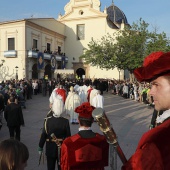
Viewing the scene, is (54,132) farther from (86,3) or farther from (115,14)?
(115,14)

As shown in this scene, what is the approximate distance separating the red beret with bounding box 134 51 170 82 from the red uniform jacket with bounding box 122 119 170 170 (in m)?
0.36

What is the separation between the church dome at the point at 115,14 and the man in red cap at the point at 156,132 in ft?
188

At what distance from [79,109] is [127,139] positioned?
18.3 feet

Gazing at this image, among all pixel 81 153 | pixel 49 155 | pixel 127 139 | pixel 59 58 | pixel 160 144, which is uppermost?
pixel 59 58

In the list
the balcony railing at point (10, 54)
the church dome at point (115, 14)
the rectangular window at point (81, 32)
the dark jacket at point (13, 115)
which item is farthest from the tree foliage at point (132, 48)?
the church dome at point (115, 14)

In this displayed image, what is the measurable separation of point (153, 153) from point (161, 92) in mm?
453

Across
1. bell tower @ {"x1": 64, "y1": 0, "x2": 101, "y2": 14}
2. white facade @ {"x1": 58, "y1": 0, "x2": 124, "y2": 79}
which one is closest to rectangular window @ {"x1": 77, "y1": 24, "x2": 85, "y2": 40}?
white facade @ {"x1": 58, "y1": 0, "x2": 124, "y2": 79}

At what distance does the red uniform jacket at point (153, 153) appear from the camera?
1.36 metres

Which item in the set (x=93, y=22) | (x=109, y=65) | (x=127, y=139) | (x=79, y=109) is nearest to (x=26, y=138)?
(x=127, y=139)

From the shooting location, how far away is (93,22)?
41438mm

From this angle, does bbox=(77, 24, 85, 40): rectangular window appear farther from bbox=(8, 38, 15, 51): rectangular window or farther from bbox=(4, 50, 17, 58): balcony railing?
bbox=(4, 50, 17, 58): balcony railing

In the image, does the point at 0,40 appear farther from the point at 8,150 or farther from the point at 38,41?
the point at 8,150

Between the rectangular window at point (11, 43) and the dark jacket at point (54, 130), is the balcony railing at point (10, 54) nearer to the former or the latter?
the rectangular window at point (11, 43)

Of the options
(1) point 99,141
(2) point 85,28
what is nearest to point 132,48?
(2) point 85,28
